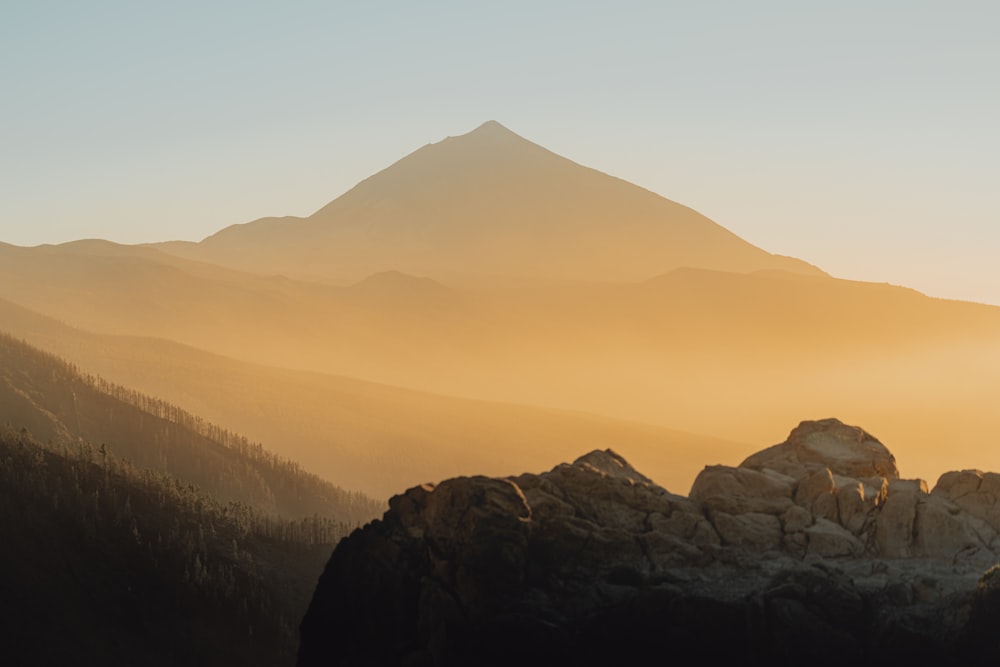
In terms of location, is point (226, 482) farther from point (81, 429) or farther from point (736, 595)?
point (736, 595)

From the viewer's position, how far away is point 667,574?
4394 cm

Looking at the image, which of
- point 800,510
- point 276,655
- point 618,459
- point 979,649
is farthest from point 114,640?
point 979,649

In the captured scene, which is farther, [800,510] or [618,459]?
[618,459]

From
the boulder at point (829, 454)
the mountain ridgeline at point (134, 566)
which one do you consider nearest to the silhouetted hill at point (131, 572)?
the mountain ridgeline at point (134, 566)

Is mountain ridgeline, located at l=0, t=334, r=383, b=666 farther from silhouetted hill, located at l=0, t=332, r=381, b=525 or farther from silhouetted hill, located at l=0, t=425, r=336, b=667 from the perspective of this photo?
silhouetted hill, located at l=0, t=332, r=381, b=525

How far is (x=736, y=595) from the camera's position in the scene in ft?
A: 140

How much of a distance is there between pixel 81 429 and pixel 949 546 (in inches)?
3911

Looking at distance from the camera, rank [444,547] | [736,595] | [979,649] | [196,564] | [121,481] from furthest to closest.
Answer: [121,481]
[196,564]
[444,547]
[736,595]
[979,649]

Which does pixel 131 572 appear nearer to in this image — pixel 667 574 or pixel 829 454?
pixel 829 454

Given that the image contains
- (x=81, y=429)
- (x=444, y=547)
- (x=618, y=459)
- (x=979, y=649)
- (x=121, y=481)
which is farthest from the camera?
(x=81, y=429)

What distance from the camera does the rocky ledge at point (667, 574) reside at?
41.7 metres

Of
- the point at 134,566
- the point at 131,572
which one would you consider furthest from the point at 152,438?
the point at 131,572

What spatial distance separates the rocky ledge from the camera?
41.7m

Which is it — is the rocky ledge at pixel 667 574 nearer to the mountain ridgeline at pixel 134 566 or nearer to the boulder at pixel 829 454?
the boulder at pixel 829 454
